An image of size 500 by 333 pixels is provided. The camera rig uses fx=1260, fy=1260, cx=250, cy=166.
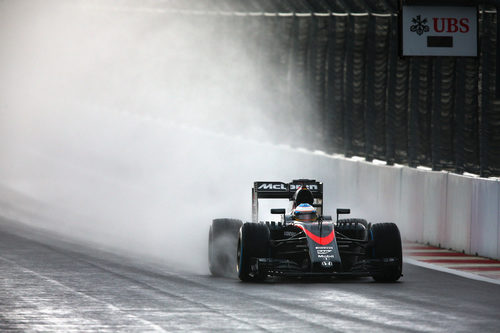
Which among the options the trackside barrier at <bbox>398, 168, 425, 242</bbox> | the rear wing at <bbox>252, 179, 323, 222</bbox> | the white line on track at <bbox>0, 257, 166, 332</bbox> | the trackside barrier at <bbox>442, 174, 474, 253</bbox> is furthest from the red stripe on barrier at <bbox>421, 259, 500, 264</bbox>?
the white line on track at <bbox>0, 257, 166, 332</bbox>

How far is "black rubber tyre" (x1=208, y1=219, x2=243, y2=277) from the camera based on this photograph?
15586 millimetres

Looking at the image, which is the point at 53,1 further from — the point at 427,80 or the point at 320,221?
the point at 320,221

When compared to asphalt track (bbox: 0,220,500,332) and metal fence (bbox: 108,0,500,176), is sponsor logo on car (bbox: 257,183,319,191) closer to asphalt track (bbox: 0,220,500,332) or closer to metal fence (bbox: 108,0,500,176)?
asphalt track (bbox: 0,220,500,332)

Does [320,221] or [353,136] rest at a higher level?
[353,136]

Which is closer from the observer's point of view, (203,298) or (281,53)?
(203,298)

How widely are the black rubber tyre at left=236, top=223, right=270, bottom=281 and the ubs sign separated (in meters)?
4.12

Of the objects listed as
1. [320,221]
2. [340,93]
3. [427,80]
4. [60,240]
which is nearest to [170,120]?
[340,93]

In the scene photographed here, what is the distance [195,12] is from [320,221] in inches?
1076

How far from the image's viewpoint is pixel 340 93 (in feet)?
98.5

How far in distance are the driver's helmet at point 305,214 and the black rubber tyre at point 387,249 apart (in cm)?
89

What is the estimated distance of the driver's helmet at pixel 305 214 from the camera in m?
15.4

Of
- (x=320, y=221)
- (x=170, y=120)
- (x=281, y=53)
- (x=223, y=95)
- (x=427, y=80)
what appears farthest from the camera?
(x=170, y=120)

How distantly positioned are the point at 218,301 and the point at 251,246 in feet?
6.72

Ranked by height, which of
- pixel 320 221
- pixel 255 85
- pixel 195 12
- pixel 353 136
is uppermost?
pixel 195 12
